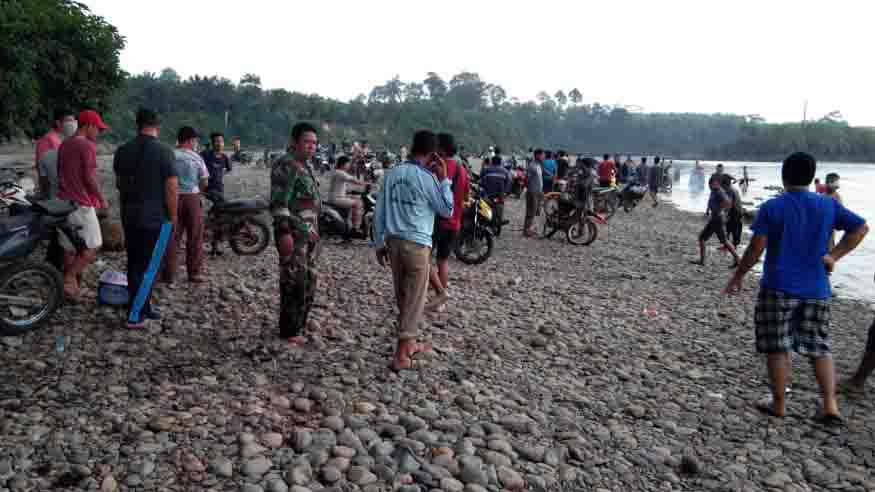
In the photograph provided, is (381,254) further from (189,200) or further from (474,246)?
(474,246)

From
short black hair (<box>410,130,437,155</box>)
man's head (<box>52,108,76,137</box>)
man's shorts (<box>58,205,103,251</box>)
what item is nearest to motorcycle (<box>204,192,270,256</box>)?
man's head (<box>52,108,76,137</box>)

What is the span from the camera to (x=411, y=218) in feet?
13.1

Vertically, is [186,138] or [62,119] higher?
[62,119]

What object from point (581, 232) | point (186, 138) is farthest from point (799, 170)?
point (581, 232)

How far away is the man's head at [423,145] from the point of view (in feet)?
13.2

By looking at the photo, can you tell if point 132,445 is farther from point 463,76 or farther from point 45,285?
point 463,76

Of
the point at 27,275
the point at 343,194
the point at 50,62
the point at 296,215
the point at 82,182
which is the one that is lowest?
the point at 27,275

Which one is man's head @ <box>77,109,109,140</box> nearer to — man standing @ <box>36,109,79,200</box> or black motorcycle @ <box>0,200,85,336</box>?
man standing @ <box>36,109,79,200</box>

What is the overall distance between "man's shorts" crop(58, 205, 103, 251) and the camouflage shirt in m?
1.95

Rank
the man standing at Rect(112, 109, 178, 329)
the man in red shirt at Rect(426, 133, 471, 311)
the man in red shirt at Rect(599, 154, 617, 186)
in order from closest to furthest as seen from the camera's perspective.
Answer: the man standing at Rect(112, 109, 178, 329) < the man in red shirt at Rect(426, 133, 471, 311) < the man in red shirt at Rect(599, 154, 617, 186)

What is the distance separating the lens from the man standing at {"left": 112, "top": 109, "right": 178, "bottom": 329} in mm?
4527

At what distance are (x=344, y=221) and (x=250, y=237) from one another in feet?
5.50

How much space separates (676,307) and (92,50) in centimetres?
1465

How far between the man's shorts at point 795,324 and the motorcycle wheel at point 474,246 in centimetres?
547
